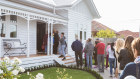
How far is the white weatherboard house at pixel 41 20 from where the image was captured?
10.5 meters

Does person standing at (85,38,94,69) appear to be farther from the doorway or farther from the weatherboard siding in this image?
the doorway

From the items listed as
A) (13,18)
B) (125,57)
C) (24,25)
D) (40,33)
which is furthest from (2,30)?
(125,57)

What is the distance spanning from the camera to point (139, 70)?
8.45 ft

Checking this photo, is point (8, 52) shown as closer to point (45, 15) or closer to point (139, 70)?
point (45, 15)

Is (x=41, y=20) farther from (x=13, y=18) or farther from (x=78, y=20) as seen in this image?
(x=78, y=20)

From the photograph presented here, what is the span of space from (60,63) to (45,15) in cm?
358

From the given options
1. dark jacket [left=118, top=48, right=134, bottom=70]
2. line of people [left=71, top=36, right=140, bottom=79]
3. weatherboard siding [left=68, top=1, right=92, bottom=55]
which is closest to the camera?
line of people [left=71, top=36, right=140, bottom=79]

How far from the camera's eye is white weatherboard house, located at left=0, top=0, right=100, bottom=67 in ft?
34.5

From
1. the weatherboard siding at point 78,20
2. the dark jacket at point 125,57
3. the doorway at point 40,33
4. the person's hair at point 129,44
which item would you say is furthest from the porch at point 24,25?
the person's hair at point 129,44

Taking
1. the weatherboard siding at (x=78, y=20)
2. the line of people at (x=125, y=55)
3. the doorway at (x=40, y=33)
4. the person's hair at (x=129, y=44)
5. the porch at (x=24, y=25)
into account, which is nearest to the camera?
the line of people at (x=125, y=55)

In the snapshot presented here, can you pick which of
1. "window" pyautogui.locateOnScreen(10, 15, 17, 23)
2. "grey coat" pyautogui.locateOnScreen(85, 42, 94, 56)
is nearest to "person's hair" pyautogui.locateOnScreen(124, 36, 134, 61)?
"grey coat" pyautogui.locateOnScreen(85, 42, 94, 56)

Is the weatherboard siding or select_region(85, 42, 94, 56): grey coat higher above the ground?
the weatherboard siding

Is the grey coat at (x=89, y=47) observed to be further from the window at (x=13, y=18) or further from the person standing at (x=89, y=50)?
the window at (x=13, y=18)

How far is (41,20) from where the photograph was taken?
14.2 metres
